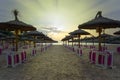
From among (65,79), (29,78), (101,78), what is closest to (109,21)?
(101,78)

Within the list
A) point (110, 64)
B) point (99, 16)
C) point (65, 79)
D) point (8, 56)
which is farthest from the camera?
point (99, 16)

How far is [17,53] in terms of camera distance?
424 inches

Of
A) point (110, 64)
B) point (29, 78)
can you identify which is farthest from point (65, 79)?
point (110, 64)

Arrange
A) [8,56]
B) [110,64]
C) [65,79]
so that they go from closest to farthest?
[65,79], [110,64], [8,56]

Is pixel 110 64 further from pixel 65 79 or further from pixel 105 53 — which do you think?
pixel 65 79

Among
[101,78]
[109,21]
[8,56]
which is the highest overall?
[109,21]

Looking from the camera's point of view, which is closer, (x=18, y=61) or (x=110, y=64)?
(x=110, y=64)

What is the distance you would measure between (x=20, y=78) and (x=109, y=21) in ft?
18.4

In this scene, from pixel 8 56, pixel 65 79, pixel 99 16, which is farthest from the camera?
pixel 99 16

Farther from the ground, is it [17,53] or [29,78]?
[17,53]

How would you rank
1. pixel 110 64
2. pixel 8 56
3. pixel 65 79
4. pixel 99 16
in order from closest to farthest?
pixel 65 79
pixel 110 64
pixel 8 56
pixel 99 16

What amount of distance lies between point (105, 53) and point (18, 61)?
17.2 feet

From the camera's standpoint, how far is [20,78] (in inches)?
267

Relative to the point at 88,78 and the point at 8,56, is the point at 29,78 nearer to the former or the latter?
the point at 88,78
